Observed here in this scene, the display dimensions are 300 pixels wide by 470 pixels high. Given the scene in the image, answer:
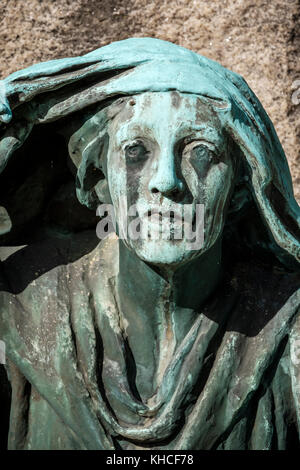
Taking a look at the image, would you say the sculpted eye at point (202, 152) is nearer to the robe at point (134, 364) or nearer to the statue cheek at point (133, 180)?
the statue cheek at point (133, 180)

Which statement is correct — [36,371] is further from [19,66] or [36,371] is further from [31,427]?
[19,66]

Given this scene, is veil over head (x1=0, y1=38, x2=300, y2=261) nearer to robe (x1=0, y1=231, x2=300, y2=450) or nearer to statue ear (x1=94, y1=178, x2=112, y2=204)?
statue ear (x1=94, y1=178, x2=112, y2=204)

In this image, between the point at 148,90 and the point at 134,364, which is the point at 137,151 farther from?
the point at 134,364

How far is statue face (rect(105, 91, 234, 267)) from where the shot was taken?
2.31 meters

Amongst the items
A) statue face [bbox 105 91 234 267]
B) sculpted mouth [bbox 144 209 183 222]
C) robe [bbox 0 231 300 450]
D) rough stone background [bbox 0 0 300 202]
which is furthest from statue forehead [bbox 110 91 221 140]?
rough stone background [bbox 0 0 300 202]

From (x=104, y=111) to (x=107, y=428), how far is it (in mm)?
595

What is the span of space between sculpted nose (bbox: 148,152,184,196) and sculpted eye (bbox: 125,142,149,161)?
5cm

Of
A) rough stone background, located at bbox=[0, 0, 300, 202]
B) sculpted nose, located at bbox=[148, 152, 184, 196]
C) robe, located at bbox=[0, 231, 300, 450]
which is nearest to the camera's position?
sculpted nose, located at bbox=[148, 152, 184, 196]

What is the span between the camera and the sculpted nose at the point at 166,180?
7.45 ft

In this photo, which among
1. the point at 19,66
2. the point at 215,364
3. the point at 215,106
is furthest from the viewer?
the point at 19,66

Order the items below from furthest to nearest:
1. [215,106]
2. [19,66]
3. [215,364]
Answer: [19,66], [215,364], [215,106]

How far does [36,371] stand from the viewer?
2504mm

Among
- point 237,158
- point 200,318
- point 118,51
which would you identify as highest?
point 118,51

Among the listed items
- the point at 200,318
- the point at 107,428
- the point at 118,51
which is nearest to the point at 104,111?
the point at 118,51
